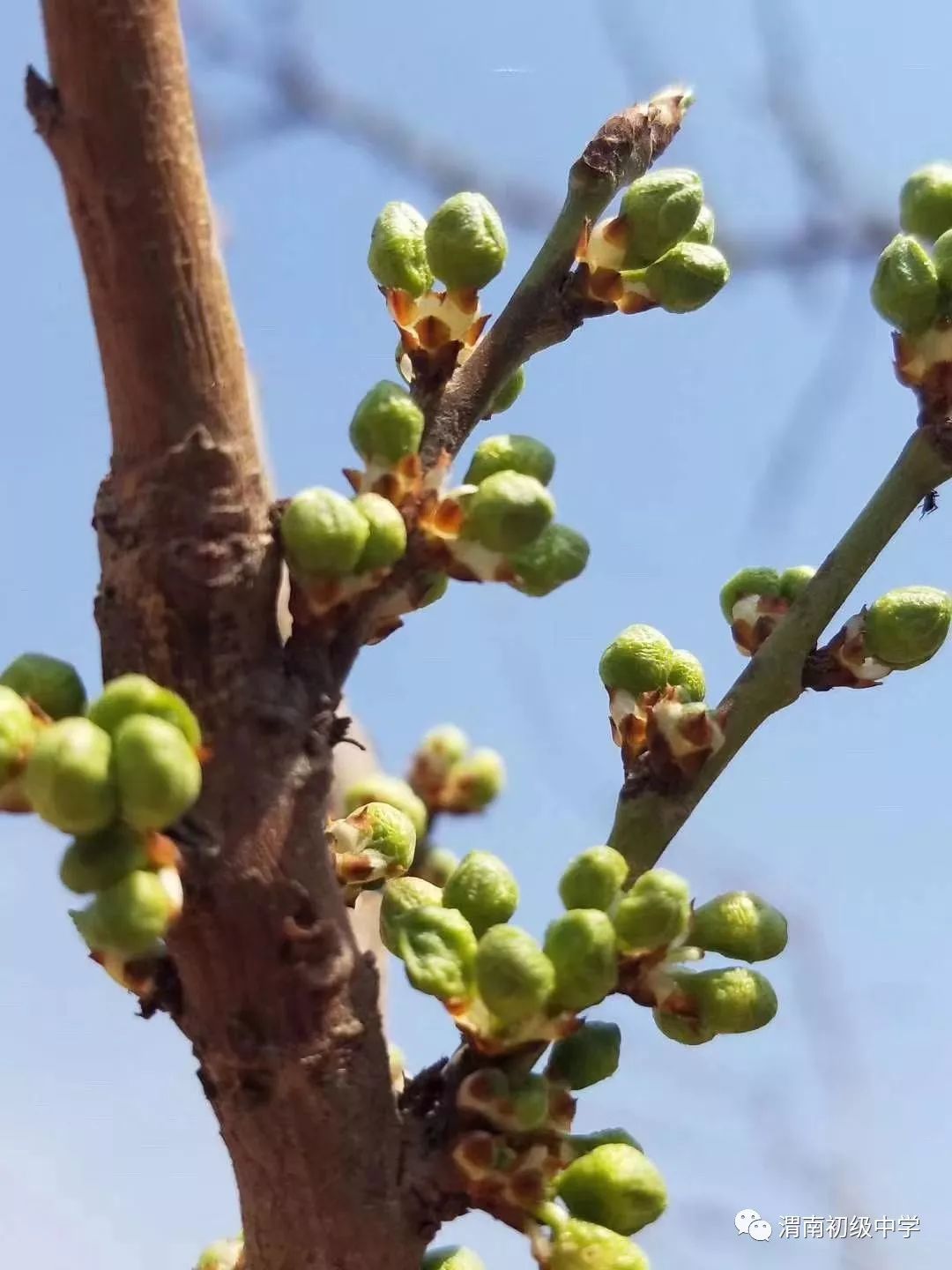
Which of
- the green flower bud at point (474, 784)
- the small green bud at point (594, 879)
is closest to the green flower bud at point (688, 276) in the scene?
the small green bud at point (594, 879)

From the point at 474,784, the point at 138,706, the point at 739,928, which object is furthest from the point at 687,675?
the point at 474,784

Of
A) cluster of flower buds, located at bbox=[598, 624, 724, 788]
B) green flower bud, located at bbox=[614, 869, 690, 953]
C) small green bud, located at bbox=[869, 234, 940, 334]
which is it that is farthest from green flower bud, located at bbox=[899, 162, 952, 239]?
green flower bud, located at bbox=[614, 869, 690, 953]

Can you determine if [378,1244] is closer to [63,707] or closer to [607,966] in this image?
[607,966]

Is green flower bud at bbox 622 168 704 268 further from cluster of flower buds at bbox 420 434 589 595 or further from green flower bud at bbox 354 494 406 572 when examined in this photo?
green flower bud at bbox 354 494 406 572

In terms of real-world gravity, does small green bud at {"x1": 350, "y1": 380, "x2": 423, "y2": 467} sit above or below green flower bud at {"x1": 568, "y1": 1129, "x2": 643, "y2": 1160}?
above

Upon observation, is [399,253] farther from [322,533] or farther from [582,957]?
[582,957]

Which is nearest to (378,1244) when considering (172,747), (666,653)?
(172,747)

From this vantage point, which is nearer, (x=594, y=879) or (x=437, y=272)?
(x=594, y=879)
